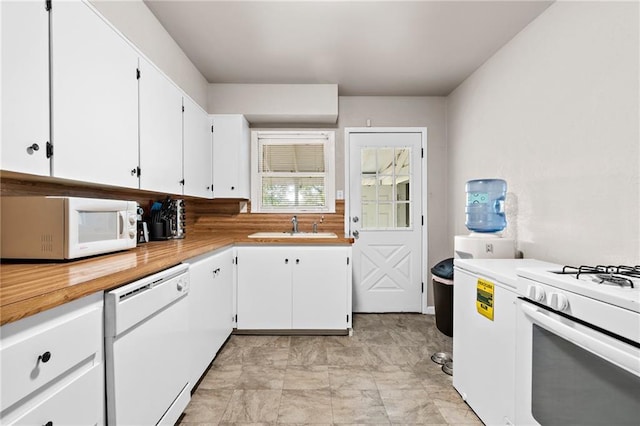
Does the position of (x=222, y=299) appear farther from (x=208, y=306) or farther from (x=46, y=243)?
(x=46, y=243)

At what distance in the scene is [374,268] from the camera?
3615 mm

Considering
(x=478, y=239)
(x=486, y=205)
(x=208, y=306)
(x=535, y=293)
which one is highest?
(x=486, y=205)

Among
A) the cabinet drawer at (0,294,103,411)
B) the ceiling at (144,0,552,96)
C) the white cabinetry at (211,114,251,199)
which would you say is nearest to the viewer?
the cabinet drawer at (0,294,103,411)

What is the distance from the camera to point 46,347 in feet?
2.71

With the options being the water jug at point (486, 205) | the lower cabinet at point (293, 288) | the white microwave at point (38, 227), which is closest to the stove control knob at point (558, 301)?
the water jug at point (486, 205)

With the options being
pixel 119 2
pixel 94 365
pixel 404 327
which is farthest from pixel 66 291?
pixel 404 327

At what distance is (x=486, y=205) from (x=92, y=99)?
2.75 metres

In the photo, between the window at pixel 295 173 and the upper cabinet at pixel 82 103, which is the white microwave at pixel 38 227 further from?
the window at pixel 295 173

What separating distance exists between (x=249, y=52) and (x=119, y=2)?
39.4 inches

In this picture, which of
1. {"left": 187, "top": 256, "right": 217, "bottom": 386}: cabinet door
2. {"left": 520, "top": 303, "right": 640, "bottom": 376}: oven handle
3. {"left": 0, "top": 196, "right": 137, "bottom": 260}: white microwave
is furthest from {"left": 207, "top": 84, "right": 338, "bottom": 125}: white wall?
{"left": 520, "top": 303, "right": 640, "bottom": 376}: oven handle

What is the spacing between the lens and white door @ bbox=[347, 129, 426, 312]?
3.61 m

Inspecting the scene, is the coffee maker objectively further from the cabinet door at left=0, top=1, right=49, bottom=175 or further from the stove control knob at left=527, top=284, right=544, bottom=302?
the stove control knob at left=527, top=284, right=544, bottom=302

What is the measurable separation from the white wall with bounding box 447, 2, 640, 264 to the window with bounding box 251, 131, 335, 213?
5.38 ft

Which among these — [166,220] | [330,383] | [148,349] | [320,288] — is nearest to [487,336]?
[330,383]
